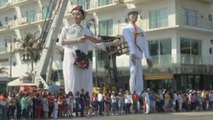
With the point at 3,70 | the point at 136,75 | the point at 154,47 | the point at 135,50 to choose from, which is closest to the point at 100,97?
the point at 136,75

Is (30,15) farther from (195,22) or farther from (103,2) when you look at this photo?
(195,22)

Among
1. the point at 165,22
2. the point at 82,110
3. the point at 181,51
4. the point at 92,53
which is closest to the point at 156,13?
the point at 165,22

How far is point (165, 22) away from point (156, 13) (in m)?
1.54

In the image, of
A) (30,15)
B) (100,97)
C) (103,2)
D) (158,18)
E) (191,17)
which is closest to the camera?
(100,97)

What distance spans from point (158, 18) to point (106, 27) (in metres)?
7.49

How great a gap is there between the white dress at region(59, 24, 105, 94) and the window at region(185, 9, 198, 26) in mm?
28929

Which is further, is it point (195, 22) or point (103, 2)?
point (103, 2)

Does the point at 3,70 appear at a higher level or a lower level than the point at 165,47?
lower

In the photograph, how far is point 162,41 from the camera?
4409 centimetres

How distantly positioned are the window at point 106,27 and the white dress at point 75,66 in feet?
106

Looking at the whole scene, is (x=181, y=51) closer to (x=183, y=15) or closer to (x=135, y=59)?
(x=183, y=15)

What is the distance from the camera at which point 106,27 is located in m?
49.3

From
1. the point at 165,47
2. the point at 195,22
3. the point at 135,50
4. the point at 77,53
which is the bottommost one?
the point at 77,53

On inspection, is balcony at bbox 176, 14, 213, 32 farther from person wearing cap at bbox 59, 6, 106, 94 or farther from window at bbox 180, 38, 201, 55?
person wearing cap at bbox 59, 6, 106, 94
